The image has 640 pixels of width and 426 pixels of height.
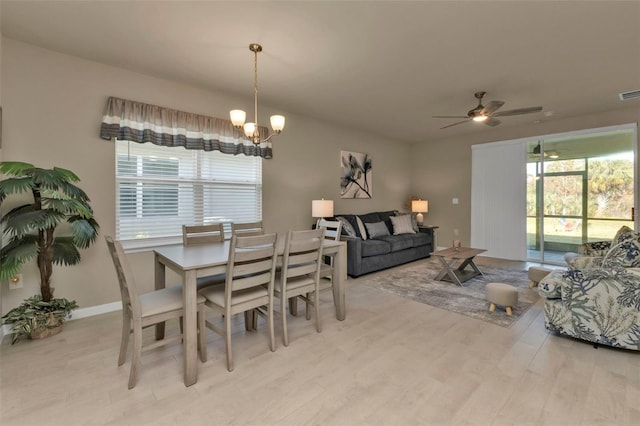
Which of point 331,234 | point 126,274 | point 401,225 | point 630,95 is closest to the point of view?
point 126,274

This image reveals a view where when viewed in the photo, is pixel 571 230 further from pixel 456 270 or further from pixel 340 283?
pixel 340 283

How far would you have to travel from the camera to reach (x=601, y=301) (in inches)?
85.3

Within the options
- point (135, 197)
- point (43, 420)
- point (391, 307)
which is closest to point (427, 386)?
point (391, 307)

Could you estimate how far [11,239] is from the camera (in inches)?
95.0

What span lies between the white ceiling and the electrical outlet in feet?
7.10

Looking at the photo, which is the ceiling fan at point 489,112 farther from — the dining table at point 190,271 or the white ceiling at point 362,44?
the dining table at point 190,271

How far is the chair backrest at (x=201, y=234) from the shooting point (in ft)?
9.05

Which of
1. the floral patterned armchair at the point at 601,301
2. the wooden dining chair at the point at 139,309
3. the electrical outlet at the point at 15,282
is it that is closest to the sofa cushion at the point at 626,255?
the floral patterned armchair at the point at 601,301

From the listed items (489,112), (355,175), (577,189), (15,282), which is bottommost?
(15,282)

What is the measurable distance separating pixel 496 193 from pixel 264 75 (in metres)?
5.09

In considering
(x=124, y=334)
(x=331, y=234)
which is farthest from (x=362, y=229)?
(x=124, y=334)

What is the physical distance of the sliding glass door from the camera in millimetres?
4531

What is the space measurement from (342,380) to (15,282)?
10.0 feet

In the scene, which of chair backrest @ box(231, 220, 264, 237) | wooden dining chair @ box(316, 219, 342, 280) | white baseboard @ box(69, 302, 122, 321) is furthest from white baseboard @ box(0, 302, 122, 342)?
wooden dining chair @ box(316, 219, 342, 280)
